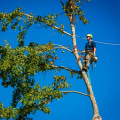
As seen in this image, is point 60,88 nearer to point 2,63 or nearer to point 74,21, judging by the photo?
point 2,63

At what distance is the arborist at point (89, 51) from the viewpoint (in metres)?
11.3

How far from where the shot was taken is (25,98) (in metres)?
10.0

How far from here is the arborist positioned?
445 inches

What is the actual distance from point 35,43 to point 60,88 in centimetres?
257

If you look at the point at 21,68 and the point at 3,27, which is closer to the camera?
the point at 21,68

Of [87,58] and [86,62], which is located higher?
[87,58]

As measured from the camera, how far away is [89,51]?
11.5 m

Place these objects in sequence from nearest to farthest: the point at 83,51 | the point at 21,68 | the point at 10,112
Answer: the point at 10,112 → the point at 21,68 → the point at 83,51

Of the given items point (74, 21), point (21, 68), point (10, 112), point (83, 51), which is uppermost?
point (74, 21)

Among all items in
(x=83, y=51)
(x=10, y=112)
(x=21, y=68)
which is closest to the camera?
(x=10, y=112)

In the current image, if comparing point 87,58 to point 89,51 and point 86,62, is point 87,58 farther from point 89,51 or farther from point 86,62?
point 89,51

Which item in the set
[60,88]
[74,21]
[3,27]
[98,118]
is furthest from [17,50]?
[98,118]

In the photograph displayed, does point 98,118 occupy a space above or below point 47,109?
below

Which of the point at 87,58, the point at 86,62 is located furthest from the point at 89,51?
the point at 86,62
